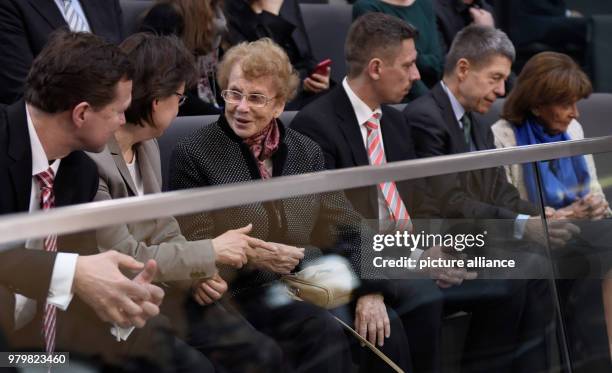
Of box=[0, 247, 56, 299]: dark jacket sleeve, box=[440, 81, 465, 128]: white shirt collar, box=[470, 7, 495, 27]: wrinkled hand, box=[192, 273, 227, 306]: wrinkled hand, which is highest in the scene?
box=[0, 247, 56, 299]: dark jacket sleeve

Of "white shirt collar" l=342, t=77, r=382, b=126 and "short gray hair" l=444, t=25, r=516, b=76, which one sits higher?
"white shirt collar" l=342, t=77, r=382, b=126

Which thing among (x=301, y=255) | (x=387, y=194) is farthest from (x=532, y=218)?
(x=301, y=255)

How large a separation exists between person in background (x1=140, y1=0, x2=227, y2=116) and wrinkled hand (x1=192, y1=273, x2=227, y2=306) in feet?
4.67

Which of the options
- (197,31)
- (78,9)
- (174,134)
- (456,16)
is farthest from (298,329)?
(456,16)

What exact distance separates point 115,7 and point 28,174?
1.22 meters

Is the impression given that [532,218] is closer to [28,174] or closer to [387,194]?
[387,194]

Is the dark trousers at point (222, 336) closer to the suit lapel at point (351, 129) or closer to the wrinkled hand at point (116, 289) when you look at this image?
the wrinkled hand at point (116, 289)

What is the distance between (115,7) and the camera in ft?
9.59

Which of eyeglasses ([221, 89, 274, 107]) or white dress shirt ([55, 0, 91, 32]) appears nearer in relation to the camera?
eyeglasses ([221, 89, 274, 107])

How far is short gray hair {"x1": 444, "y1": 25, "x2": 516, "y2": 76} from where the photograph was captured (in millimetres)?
3188

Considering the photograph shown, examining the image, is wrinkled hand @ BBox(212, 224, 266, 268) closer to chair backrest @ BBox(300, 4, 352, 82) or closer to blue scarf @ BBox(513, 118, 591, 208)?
blue scarf @ BBox(513, 118, 591, 208)

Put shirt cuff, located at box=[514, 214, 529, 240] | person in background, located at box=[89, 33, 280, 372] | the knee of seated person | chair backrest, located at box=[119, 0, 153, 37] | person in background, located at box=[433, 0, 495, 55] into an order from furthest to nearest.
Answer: person in background, located at box=[433, 0, 495, 55], chair backrest, located at box=[119, 0, 153, 37], shirt cuff, located at box=[514, 214, 529, 240], the knee of seated person, person in background, located at box=[89, 33, 280, 372]

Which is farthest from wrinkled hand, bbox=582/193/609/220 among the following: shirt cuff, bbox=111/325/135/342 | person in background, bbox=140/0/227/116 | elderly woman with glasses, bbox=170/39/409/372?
person in background, bbox=140/0/227/116

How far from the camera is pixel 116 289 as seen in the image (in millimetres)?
1507
